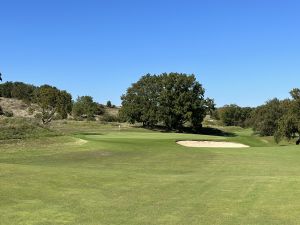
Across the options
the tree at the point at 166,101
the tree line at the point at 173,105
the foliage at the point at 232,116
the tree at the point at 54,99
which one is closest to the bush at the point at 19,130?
the tree at the point at 54,99

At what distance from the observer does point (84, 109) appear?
139m

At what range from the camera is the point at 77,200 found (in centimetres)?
1388

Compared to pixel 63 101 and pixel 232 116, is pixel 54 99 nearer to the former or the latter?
pixel 63 101

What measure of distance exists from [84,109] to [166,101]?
141 feet

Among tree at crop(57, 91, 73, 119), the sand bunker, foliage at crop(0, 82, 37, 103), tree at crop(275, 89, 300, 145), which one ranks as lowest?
the sand bunker

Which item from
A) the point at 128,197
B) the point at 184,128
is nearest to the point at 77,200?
the point at 128,197

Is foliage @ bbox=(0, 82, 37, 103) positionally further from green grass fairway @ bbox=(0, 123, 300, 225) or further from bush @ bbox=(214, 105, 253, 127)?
green grass fairway @ bbox=(0, 123, 300, 225)

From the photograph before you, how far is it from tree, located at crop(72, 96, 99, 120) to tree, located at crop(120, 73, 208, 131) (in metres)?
32.5

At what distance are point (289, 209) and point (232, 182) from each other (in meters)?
6.19

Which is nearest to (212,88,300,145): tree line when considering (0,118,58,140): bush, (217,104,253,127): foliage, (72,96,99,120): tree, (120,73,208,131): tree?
(217,104,253,127): foliage

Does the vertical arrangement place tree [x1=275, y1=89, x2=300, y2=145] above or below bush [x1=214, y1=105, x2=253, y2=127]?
below

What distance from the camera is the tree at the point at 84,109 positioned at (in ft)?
451

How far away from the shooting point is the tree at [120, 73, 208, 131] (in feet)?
335

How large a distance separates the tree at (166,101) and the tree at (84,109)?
32493 mm
